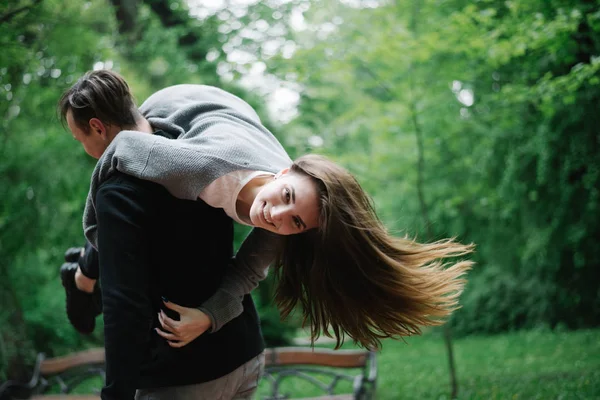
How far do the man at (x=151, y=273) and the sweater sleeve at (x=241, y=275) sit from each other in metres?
0.04

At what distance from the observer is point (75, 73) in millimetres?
6715

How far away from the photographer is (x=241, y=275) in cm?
216

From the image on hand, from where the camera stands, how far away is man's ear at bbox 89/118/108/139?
6.97 feet

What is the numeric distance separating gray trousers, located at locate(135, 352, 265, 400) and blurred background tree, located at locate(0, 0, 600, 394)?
2717mm

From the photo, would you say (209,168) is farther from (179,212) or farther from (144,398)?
(144,398)

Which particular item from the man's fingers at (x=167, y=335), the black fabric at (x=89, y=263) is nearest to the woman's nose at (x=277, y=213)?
the man's fingers at (x=167, y=335)

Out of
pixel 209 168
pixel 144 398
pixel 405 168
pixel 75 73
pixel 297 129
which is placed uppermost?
pixel 209 168

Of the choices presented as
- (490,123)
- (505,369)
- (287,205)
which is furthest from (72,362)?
(490,123)

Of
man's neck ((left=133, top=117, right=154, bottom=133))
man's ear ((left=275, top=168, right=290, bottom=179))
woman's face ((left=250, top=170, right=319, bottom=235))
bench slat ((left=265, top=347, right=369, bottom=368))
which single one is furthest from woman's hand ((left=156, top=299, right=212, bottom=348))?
bench slat ((left=265, top=347, right=369, bottom=368))

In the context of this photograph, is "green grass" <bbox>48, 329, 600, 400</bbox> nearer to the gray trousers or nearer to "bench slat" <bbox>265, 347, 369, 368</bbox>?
"bench slat" <bbox>265, 347, 369, 368</bbox>

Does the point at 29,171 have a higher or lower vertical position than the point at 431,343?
higher

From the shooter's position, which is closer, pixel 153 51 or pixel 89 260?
pixel 89 260

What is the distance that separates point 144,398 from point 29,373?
229 inches

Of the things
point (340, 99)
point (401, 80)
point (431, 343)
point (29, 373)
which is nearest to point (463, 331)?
point (431, 343)
